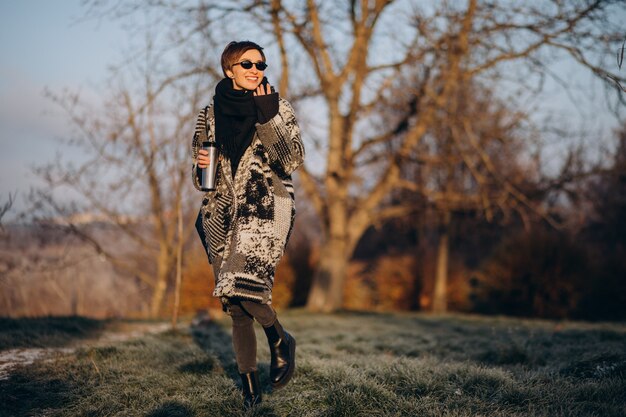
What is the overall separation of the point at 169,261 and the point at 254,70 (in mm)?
10559

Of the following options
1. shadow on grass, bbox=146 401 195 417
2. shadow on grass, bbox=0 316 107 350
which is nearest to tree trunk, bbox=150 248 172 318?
shadow on grass, bbox=0 316 107 350

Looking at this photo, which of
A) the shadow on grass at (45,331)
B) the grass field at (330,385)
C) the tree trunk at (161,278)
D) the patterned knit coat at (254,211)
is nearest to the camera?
the grass field at (330,385)

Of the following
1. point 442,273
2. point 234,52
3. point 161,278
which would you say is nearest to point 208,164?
point 234,52

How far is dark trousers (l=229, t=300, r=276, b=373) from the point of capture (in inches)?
114

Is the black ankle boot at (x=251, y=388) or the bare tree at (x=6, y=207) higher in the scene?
the bare tree at (x=6, y=207)

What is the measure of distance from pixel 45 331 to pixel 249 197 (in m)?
3.57

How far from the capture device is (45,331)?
204 inches

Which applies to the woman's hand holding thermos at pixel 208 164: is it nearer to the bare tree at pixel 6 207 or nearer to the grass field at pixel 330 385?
the grass field at pixel 330 385

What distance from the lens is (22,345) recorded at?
4.46 metres

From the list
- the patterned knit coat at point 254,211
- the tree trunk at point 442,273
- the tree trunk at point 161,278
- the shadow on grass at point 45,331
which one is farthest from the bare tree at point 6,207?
the tree trunk at point 442,273

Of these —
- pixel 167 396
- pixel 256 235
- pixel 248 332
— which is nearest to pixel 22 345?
pixel 167 396

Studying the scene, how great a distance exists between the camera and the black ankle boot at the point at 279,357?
298 cm

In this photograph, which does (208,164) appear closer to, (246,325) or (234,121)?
(234,121)

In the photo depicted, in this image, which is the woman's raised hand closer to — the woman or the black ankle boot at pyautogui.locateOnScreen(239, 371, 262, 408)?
the woman
